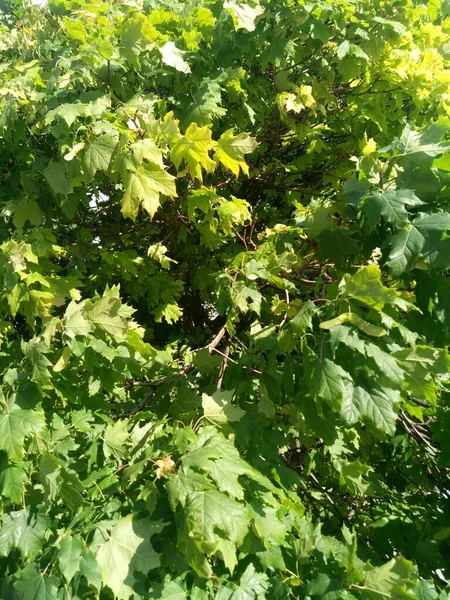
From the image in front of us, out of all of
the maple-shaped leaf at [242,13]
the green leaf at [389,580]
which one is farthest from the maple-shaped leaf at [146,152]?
the green leaf at [389,580]

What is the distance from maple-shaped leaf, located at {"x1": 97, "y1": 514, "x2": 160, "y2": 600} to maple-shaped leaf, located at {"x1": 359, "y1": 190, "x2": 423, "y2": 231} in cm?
133

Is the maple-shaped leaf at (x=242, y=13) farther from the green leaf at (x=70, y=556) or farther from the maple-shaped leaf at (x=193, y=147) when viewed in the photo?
the green leaf at (x=70, y=556)

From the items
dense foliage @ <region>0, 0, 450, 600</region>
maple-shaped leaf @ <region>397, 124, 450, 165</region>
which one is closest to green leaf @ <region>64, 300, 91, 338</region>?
dense foliage @ <region>0, 0, 450, 600</region>

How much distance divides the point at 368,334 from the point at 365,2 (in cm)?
218

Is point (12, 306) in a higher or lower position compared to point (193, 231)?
higher

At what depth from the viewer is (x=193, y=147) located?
2.03 metres

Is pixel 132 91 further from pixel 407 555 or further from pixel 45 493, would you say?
pixel 407 555

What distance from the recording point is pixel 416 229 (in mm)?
1530

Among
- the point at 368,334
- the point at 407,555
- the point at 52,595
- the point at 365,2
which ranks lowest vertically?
the point at 407,555

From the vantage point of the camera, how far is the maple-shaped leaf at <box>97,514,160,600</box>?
1461mm

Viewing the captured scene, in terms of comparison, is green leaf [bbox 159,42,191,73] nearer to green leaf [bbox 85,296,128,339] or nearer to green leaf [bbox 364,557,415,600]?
green leaf [bbox 85,296,128,339]

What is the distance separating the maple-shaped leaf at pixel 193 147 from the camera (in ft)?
6.59

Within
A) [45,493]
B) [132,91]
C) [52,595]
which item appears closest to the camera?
[52,595]

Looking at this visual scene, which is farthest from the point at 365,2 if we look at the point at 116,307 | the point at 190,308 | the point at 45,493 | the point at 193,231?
the point at 45,493
